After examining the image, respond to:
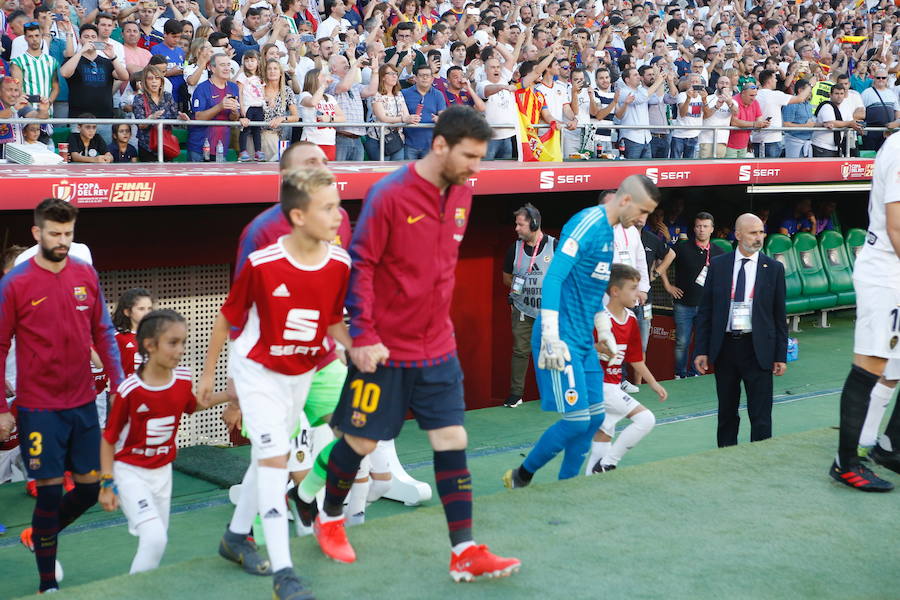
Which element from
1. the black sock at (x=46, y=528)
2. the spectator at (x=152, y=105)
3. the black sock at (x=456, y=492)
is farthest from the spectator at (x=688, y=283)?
the black sock at (x=456, y=492)

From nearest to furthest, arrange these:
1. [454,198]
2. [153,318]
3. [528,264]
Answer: [454,198], [153,318], [528,264]

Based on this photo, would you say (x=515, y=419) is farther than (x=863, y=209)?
No

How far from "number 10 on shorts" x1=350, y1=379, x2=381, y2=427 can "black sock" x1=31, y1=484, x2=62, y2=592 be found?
193 cm

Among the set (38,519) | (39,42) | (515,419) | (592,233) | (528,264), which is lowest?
(515,419)

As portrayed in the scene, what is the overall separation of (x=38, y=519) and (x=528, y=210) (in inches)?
234

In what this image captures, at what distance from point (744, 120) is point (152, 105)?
8213 millimetres

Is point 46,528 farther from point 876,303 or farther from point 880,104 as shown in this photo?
point 880,104

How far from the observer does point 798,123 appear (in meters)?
15.3

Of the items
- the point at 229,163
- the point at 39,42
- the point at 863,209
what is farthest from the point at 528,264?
the point at 863,209

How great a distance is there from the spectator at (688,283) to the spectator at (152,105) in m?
5.40

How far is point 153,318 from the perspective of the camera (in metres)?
4.66

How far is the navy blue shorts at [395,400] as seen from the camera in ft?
12.6

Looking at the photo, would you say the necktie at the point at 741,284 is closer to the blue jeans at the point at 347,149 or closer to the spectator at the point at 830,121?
the blue jeans at the point at 347,149

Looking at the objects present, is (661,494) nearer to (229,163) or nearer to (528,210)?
(528,210)
